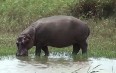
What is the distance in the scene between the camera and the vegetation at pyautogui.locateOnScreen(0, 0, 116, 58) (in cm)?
1669

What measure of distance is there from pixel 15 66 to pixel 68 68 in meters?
1.23

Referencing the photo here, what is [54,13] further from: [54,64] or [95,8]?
[54,64]

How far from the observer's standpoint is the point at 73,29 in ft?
40.1

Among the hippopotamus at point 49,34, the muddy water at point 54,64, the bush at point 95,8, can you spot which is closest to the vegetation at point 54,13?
the bush at point 95,8

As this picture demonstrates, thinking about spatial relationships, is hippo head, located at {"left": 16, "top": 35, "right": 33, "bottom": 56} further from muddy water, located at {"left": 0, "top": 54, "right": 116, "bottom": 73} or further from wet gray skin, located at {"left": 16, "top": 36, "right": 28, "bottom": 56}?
muddy water, located at {"left": 0, "top": 54, "right": 116, "bottom": 73}

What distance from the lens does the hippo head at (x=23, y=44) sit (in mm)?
11873

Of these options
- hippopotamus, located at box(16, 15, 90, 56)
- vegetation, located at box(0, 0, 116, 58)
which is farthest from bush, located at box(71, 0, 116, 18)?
hippopotamus, located at box(16, 15, 90, 56)

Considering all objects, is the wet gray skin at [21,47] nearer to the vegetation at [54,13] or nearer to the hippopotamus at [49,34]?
the hippopotamus at [49,34]

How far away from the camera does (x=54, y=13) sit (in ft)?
64.7

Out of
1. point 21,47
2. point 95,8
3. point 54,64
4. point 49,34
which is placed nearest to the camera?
point 54,64

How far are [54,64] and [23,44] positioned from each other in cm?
209

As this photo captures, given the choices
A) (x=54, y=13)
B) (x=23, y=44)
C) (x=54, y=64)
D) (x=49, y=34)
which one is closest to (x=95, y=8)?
(x=54, y=13)

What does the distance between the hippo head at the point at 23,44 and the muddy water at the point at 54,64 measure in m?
0.29

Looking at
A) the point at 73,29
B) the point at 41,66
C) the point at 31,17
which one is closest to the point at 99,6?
the point at 31,17
